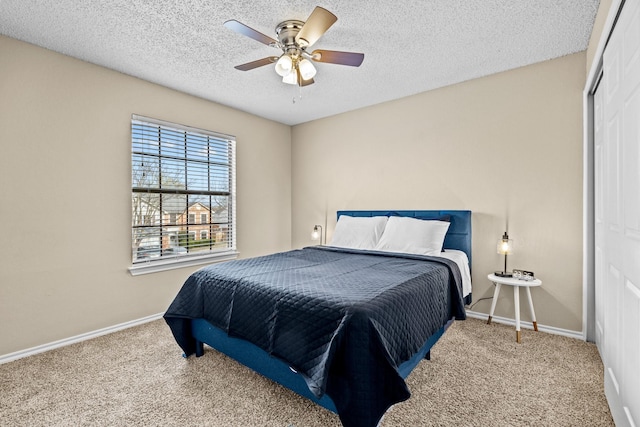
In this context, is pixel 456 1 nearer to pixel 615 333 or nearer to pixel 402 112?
pixel 402 112

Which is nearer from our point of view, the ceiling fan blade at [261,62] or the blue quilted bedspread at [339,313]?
the blue quilted bedspread at [339,313]

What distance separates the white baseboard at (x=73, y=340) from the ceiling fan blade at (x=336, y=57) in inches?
121

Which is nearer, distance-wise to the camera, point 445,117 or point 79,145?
point 79,145

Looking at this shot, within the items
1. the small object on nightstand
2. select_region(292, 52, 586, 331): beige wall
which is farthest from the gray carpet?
select_region(292, 52, 586, 331): beige wall

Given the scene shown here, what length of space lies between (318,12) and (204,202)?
2732 mm

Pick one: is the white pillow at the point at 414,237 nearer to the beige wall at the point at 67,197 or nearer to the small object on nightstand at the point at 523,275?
the small object on nightstand at the point at 523,275

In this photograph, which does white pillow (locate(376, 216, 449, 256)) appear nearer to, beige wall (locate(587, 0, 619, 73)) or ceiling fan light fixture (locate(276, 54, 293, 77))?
beige wall (locate(587, 0, 619, 73))

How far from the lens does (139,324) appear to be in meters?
3.14

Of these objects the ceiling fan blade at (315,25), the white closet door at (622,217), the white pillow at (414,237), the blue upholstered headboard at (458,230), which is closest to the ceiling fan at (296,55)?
the ceiling fan blade at (315,25)

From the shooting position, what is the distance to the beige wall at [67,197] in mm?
2420

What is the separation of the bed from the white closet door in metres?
0.91

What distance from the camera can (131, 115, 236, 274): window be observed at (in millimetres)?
3215

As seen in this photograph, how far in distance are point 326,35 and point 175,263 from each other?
284 centimetres

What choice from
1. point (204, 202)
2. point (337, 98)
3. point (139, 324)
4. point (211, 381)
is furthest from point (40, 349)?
point (337, 98)
